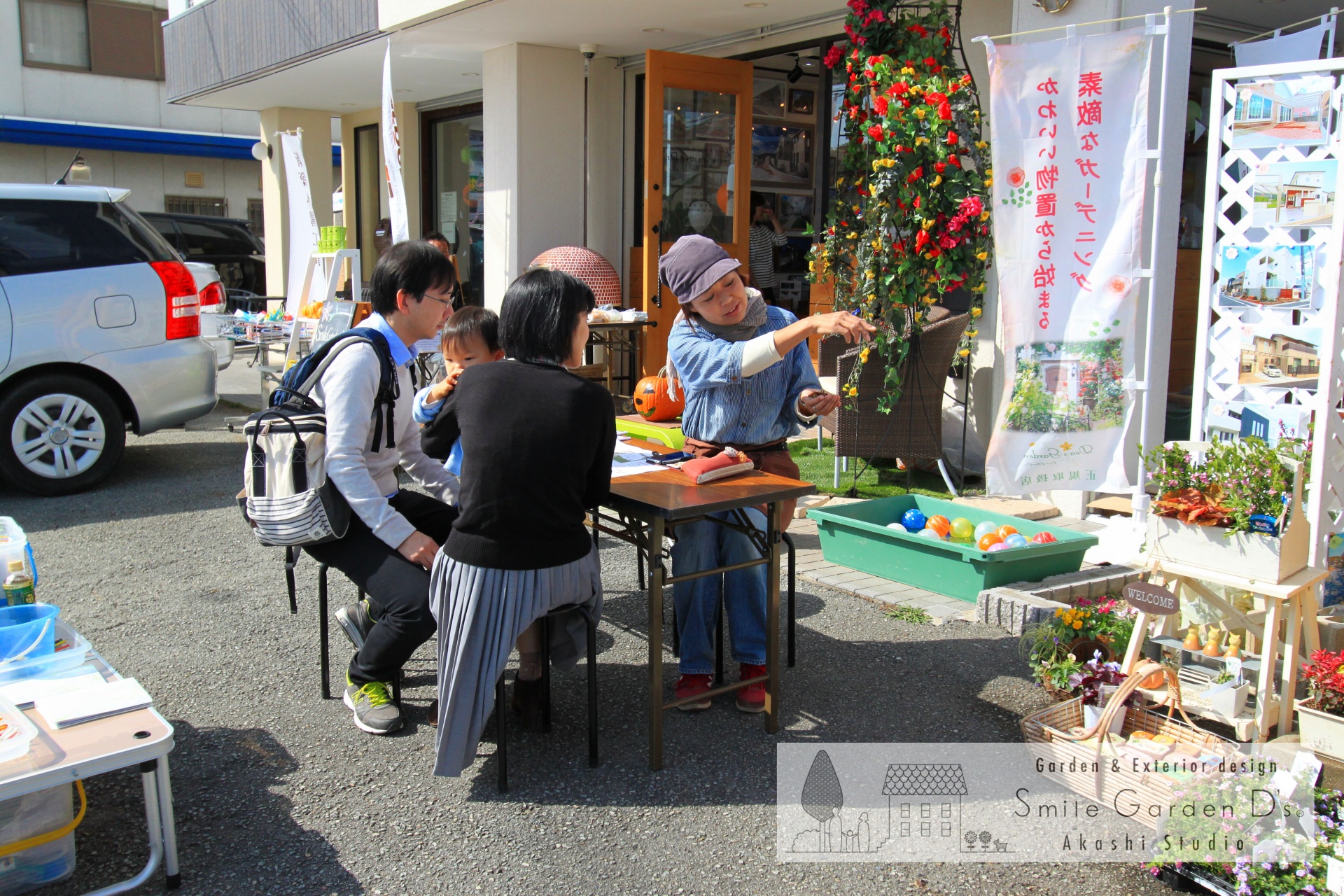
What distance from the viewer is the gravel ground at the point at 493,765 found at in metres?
2.50

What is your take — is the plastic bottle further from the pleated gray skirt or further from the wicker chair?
the wicker chair

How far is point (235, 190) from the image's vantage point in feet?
77.4

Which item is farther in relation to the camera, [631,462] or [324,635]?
[631,462]

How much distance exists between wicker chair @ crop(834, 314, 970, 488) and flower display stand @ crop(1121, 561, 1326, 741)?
2.82m

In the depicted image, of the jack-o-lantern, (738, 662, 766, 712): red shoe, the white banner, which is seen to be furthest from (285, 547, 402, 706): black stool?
the white banner

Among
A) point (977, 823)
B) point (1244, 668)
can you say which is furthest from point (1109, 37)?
point (977, 823)

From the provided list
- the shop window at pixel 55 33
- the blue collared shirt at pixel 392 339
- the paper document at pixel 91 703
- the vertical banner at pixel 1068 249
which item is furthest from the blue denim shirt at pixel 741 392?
the shop window at pixel 55 33

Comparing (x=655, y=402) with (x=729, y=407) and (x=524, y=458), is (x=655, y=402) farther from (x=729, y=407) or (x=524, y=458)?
(x=524, y=458)

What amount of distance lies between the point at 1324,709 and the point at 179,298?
258 inches

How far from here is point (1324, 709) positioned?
112 inches

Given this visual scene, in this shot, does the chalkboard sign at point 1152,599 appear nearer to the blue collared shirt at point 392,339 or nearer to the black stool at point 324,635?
the black stool at point 324,635

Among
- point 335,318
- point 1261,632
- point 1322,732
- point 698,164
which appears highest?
point 698,164

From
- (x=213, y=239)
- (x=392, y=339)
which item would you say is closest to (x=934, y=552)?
(x=392, y=339)

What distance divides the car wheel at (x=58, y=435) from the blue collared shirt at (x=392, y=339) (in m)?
4.04
